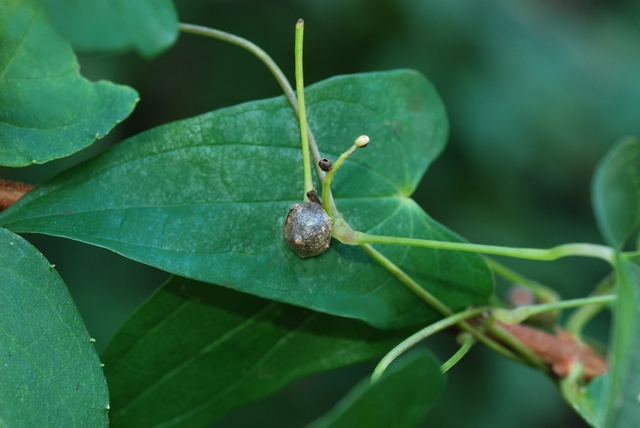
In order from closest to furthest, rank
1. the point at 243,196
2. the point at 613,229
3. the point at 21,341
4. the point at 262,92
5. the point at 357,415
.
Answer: the point at 357,415
the point at 21,341
the point at 243,196
the point at 613,229
the point at 262,92

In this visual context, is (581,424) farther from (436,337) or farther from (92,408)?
(92,408)

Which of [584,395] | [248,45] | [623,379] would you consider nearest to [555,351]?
[584,395]

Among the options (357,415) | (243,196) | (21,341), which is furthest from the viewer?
(243,196)

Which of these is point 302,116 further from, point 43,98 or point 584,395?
point 584,395

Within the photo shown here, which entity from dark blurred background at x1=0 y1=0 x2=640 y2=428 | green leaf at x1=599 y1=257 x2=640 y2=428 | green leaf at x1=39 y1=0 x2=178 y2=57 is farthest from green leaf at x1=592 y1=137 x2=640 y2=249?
dark blurred background at x1=0 y1=0 x2=640 y2=428

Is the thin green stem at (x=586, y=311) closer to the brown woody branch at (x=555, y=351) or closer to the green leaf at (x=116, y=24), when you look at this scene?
the brown woody branch at (x=555, y=351)

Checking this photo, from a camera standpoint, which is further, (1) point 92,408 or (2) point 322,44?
(2) point 322,44

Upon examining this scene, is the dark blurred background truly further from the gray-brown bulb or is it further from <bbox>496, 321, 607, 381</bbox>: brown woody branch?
the gray-brown bulb

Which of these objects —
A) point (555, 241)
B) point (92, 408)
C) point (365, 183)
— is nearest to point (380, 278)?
point (365, 183)
